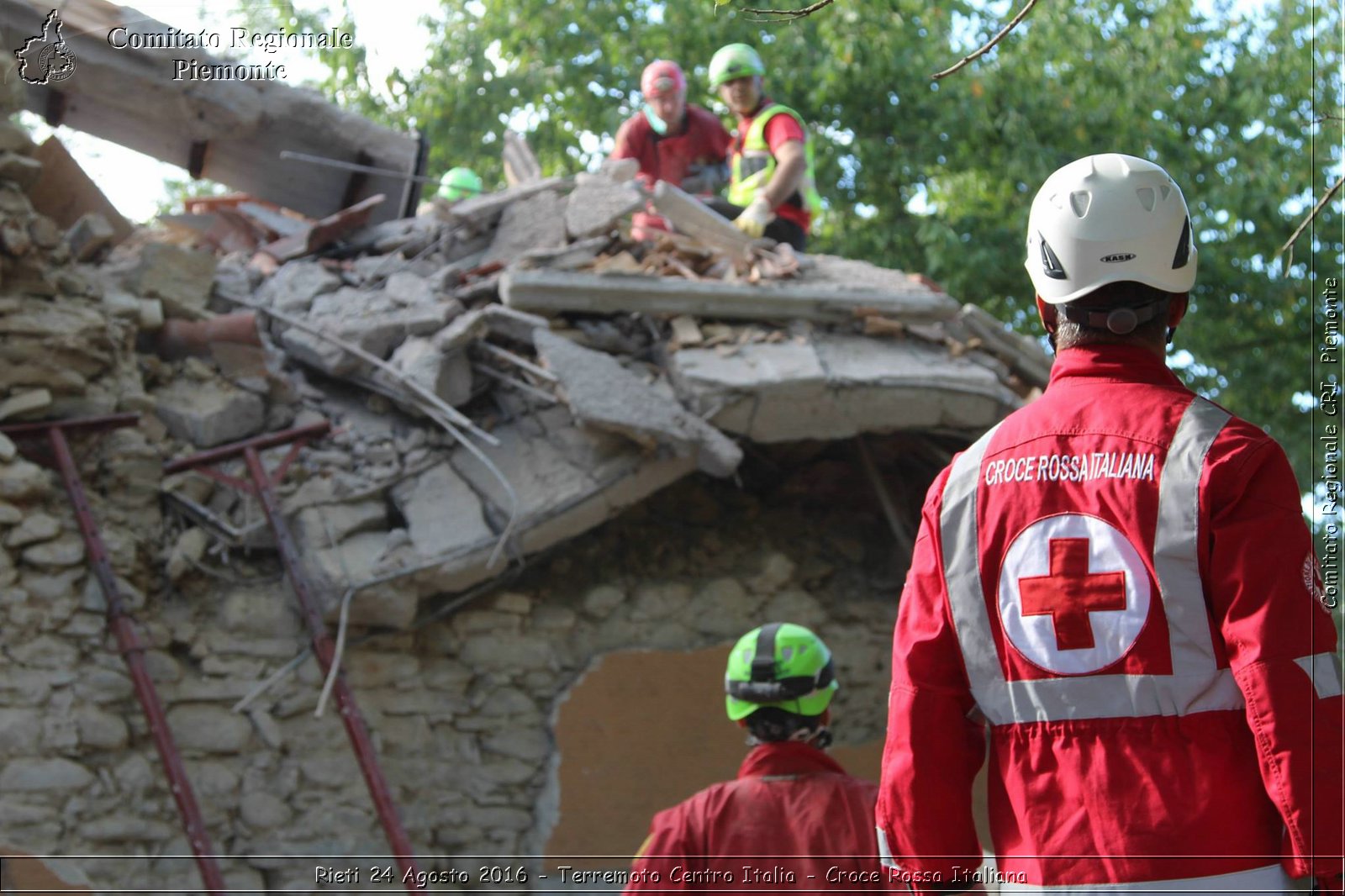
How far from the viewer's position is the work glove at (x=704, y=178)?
26.8 ft

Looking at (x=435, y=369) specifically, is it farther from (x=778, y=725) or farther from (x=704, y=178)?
(x=704, y=178)

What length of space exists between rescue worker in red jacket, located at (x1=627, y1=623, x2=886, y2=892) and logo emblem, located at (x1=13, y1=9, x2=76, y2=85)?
14.1ft

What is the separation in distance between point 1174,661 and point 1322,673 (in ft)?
0.65

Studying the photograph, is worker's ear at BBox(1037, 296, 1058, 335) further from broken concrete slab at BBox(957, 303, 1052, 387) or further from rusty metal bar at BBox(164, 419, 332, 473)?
broken concrete slab at BBox(957, 303, 1052, 387)

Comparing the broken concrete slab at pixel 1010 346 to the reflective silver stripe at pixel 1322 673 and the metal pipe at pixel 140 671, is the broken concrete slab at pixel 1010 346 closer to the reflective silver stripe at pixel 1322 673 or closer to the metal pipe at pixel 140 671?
the metal pipe at pixel 140 671

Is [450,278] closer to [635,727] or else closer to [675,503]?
[675,503]

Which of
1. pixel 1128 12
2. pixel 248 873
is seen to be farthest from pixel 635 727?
pixel 1128 12

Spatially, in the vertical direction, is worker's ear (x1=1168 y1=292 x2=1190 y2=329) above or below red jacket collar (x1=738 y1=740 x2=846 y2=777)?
above

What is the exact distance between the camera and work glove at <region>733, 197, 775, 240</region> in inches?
275

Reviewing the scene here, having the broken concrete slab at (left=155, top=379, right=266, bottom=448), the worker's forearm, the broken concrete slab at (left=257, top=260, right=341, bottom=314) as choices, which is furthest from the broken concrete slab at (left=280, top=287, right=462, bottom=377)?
the worker's forearm

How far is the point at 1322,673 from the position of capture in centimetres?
201

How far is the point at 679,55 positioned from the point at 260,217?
5.37m

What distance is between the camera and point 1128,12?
1211cm

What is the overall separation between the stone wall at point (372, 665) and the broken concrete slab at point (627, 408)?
77 centimetres
